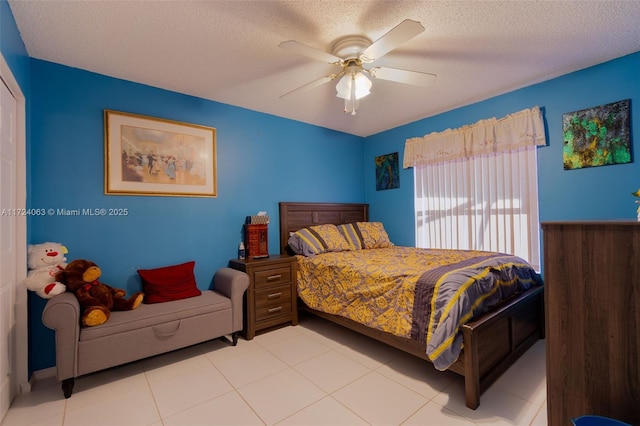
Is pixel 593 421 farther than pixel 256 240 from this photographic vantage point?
No

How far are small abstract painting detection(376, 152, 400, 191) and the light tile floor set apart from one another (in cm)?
255

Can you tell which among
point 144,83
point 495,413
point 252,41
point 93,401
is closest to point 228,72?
point 252,41

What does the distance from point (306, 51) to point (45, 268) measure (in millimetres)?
2419

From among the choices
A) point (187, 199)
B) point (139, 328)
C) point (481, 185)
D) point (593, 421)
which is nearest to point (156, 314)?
point (139, 328)

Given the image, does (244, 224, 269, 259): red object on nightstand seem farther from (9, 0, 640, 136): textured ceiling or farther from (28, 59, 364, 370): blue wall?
(9, 0, 640, 136): textured ceiling

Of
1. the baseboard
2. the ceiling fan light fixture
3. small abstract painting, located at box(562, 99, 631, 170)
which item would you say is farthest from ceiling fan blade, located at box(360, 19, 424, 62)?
the baseboard

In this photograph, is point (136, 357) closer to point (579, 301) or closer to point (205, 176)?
point (205, 176)

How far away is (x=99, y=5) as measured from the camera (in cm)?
172

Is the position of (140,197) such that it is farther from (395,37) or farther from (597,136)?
(597,136)

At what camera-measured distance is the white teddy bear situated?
1951 mm

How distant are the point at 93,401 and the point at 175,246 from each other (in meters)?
1.34

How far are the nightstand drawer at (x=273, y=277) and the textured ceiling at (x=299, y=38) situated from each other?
1.90m

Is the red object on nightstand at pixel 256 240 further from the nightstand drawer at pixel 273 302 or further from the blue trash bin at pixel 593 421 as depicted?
the blue trash bin at pixel 593 421

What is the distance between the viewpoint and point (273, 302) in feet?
9.62
